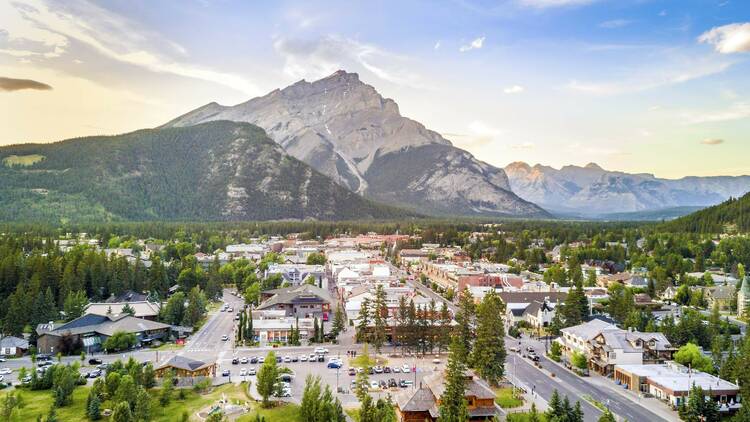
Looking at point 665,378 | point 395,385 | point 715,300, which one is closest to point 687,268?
point 715,300

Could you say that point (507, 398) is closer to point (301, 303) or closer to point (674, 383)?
point (674, 383)

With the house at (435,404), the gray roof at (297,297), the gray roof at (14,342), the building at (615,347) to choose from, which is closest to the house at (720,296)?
the building at (615,347)

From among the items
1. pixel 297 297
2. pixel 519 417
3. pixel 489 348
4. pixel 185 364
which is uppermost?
pixel 489 348

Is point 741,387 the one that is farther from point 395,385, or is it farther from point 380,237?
point 380,237

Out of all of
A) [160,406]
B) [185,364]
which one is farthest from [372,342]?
[160,406]

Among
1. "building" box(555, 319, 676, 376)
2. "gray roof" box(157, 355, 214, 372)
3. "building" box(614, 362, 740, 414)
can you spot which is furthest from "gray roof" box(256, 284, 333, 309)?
"building" box(614, 362, 740, 414)

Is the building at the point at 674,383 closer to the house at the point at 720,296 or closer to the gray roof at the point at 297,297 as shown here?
the house at the point at 720,296
